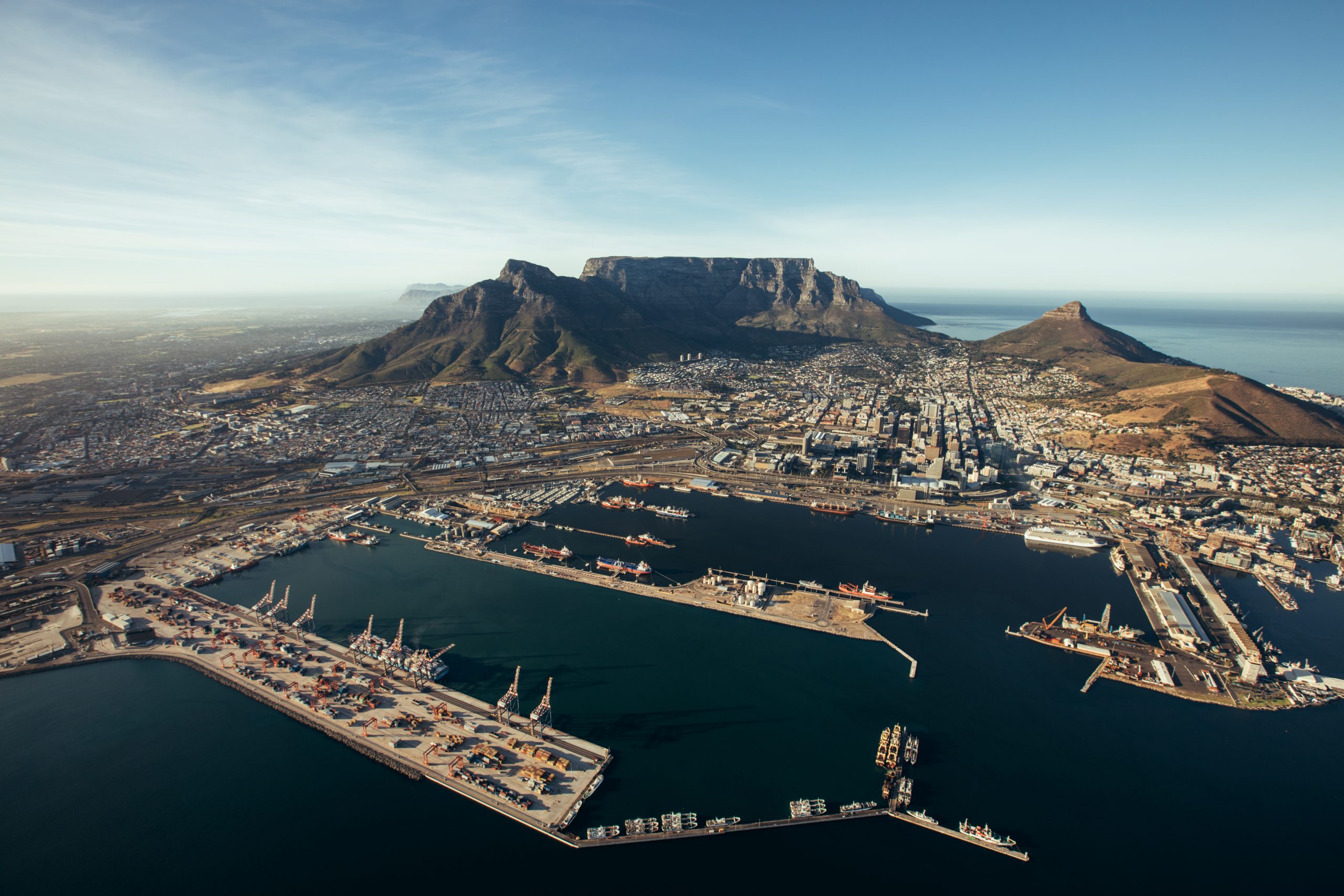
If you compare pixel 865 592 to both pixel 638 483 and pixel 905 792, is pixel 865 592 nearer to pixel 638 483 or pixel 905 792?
pixel 905 792

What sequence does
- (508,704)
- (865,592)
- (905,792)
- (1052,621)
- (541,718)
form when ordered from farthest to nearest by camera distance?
(865,592), (1052,621), (508,704), (541,718), (905,792)

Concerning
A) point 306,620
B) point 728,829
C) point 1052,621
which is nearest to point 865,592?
point 1052,621

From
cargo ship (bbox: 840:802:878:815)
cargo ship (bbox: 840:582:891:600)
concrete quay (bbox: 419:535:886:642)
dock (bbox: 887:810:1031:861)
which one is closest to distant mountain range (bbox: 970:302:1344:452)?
cargo ship (bbox: 840:582:891:600)

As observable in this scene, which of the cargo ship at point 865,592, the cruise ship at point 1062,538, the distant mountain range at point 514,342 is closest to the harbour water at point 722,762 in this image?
the cargo ship at point 865,592

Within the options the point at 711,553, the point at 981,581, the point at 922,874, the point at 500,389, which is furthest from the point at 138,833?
the point at 500,389

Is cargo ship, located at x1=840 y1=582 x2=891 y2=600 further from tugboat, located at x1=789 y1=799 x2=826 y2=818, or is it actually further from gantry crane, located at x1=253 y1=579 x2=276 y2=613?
gantry crane, located at x1=253 y1=579 x2=276 y2=613

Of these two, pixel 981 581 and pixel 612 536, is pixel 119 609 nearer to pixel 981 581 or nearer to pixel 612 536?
pixel 612 536
